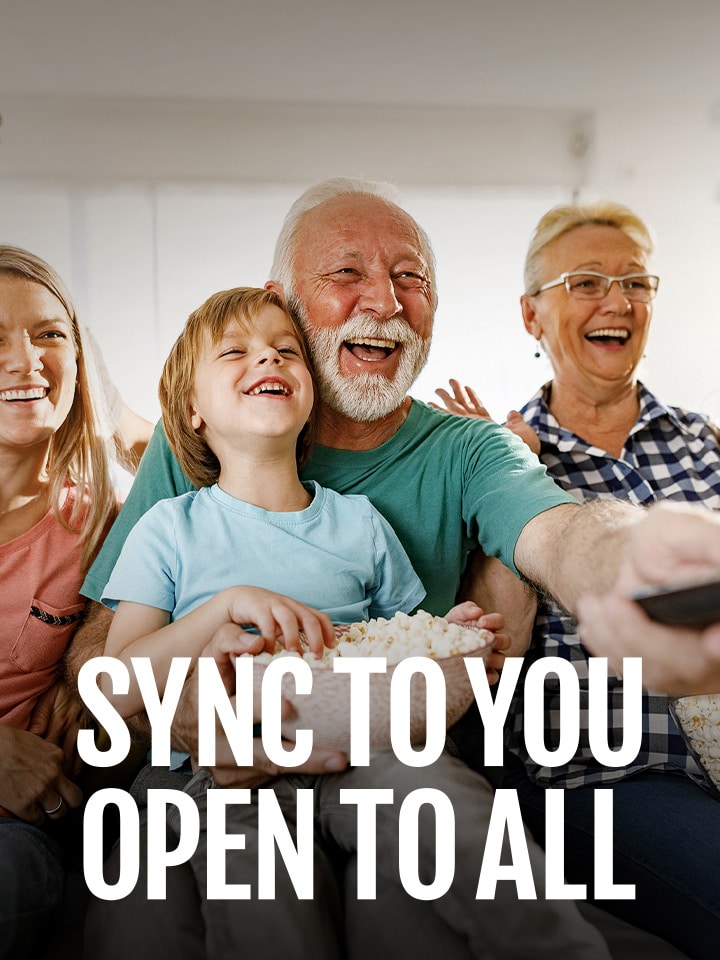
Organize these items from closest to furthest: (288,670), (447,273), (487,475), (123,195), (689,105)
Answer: (288,670) < (487,475) < (123,195) < (447,273) < (689,105)

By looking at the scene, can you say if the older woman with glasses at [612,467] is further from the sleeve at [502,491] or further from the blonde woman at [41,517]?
the blonde woman at [41,517]

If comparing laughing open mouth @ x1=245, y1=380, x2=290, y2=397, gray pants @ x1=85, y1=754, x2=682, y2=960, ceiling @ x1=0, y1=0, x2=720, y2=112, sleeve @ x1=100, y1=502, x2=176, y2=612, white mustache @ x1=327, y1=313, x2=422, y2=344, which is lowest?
gray pants @ x1=85, y1=754, x2=682, y2=960

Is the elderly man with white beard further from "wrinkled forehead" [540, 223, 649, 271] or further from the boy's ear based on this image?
"wrinkled forehead" [540, 223, 649, 271]

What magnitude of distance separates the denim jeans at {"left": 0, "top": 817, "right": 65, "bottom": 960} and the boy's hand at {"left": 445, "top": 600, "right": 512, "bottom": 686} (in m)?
0.55

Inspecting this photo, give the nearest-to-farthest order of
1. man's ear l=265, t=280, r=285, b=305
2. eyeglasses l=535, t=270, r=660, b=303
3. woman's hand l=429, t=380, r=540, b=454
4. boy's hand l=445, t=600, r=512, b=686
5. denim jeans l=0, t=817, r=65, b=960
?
1. denim jeans l=0, t=817, r=65, b=960
2. boy's hand l=445, t=600, r=512, b=686
3. man's ear l=265, t=280, r=285, b=305
4. woman's hand l=429, t=380, r=540, b=454
5. eyeglasses l=535, t=270, r=660, b=303

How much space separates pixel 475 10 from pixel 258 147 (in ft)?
1.33

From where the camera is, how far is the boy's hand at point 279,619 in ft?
3.07

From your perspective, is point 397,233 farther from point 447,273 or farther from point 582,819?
point 582,819

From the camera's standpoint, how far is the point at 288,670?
3.06ft

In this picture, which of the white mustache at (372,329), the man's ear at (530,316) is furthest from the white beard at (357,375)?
the man's ear at (530,316)

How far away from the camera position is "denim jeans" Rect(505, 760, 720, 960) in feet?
3.51

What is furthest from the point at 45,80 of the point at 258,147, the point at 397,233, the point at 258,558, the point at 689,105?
the point at 689,105

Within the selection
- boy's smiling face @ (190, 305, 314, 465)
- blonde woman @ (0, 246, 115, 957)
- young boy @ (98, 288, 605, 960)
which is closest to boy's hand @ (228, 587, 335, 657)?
young boy @ (98, 288, 605, 960)

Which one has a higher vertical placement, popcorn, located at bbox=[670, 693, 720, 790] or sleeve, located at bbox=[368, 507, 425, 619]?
sleeve, located at bbox=[368, 507, 425, 619]
